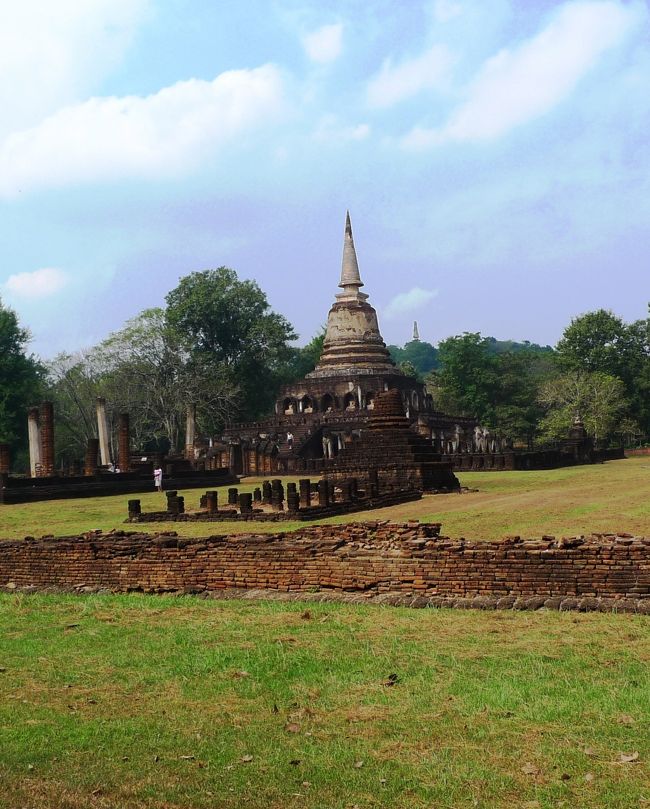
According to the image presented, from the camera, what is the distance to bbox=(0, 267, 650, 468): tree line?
5591cm

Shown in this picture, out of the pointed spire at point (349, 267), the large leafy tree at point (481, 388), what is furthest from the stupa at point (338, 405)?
the large leafy tree at point (481, 388)

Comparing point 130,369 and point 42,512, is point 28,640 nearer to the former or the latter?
point 42,512

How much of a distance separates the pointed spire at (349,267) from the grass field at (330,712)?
5534cm

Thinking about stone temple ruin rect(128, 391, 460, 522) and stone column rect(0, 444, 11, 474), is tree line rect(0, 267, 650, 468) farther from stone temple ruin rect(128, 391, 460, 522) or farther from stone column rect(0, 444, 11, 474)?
stone temple ruin rect(128, 391, 460, 522)

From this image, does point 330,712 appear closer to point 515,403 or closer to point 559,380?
point 559,380

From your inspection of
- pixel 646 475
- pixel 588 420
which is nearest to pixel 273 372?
pixel 588 420

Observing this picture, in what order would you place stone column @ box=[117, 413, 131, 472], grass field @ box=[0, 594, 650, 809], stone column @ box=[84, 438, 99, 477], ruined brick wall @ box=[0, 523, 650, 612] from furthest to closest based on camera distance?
stone column @ box=[117, 413, 131, 472]
stone column @ box=[84, 438, 99, 477]
ruined brick wall @ box=[0, 523, 650, 612]
grass field @ box=[0, 594, 650, 809]

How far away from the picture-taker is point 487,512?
18.4m

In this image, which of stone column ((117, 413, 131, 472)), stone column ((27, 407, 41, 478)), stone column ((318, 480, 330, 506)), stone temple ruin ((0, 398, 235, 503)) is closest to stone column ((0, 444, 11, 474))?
stone temple ruin ((0, 398, 235, 503))

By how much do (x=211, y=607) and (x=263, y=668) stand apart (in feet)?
8.77

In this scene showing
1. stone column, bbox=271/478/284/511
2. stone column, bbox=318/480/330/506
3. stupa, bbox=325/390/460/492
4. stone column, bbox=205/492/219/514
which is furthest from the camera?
stupa, bbox=325/390/460/492

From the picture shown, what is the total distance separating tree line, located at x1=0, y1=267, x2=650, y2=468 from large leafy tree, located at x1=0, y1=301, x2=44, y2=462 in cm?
7

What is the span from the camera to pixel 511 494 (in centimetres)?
2389

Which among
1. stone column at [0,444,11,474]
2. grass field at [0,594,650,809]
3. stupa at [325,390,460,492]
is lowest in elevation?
grass field at [0,594,650,809]
